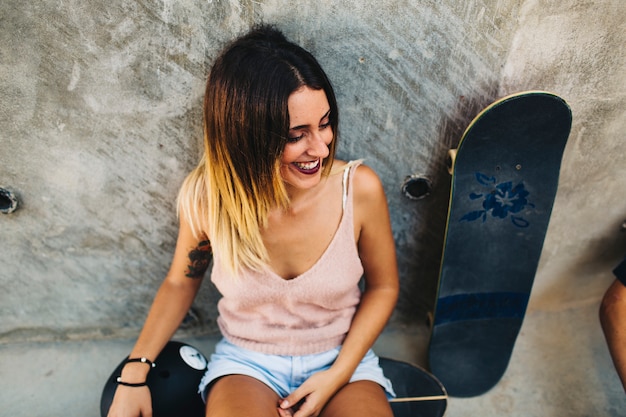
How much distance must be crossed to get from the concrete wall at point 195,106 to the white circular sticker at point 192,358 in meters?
0.56

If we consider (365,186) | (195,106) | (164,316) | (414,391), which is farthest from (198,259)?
(414,391)

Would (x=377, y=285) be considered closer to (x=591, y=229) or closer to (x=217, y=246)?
(x=217, y=246)

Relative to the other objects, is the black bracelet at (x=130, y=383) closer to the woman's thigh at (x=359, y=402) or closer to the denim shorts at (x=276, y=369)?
the denim shorts at (x=276, y=369)

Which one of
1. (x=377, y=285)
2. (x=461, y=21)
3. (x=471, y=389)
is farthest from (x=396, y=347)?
(x=461, y=21)

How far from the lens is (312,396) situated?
5.50 feet

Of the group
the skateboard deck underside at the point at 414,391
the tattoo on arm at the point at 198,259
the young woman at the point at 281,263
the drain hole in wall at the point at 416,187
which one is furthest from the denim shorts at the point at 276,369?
the drain hole in wall at the point at 416,187

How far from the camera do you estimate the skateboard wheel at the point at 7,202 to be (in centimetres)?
204

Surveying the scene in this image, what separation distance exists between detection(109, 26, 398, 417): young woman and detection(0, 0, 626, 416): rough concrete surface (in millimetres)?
311

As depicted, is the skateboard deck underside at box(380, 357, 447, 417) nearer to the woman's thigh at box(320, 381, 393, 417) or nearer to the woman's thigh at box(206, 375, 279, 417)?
the woman's thigh at box(320, 381, 393, 417)

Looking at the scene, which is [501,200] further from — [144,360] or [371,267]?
[144,360]

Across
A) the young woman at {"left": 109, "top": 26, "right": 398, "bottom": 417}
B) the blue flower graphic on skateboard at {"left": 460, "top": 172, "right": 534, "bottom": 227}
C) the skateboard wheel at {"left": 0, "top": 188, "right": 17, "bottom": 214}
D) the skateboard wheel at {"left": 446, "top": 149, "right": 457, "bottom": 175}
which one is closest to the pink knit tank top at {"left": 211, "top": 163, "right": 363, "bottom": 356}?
the young woman at {"left": 109, "top": 26, "right": 398, "bottom": 417}

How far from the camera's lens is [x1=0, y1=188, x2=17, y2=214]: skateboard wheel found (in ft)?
6.68

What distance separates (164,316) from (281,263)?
1.64 ft

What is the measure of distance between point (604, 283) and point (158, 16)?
8.40ft
